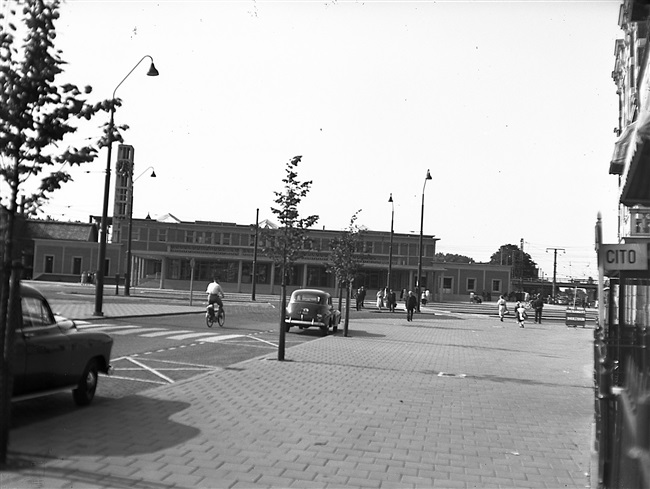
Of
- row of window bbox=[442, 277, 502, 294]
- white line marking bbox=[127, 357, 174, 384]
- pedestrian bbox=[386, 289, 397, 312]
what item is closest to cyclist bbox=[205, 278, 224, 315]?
white line marking bbox=[127, 357, 174, 384]

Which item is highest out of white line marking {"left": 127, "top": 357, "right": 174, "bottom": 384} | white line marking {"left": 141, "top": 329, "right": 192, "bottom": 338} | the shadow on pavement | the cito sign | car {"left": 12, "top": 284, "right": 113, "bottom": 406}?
the cito sign

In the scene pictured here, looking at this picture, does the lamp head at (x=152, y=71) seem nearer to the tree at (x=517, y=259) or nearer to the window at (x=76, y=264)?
the window at (x=76, y=264)

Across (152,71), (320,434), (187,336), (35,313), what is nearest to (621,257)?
(320,434)

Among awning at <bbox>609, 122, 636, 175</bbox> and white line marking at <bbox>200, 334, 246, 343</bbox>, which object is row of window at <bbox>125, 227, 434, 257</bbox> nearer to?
white line marking at <bbox>200, 334, 246, 343</bbox>

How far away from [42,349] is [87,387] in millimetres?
1292

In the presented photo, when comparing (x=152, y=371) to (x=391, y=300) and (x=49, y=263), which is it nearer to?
(x=391, y=300)

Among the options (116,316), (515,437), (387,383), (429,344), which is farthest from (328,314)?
(515,437)

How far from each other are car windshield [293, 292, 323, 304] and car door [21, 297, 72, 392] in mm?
16719

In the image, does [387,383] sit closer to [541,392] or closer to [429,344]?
[541,392]

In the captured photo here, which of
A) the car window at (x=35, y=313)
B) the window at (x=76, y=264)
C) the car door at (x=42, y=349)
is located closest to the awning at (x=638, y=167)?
Answer: the car door at (x=42, y=349)

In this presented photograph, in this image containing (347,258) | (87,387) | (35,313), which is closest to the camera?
(35,313)

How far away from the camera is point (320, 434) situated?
290 inches

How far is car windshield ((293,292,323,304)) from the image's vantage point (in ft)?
80.7

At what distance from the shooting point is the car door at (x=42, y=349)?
7.29 meters
